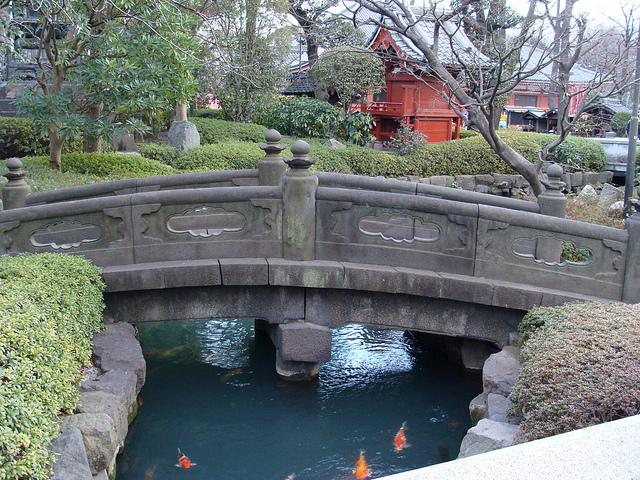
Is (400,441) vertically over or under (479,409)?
under

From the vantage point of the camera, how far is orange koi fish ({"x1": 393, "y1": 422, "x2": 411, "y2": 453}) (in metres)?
6.61

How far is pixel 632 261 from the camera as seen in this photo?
6.68 meters

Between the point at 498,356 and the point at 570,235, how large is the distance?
4.71 feet

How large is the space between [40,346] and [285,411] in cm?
329

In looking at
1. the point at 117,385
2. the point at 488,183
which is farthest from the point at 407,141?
the point at 117,385

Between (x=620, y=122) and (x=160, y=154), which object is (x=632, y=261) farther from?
(x=620, y=122)

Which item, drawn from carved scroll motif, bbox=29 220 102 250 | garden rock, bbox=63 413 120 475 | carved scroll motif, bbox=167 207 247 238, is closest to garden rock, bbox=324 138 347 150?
carved scroll motif, bbox=167 207 247 238

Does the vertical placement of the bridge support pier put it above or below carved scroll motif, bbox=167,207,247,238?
below

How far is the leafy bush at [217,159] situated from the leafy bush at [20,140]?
102 inches

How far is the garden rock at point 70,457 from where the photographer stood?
13.6 feet

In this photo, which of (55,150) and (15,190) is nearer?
(15,190)

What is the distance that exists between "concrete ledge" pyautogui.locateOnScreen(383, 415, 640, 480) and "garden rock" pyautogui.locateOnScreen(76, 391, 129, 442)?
352 cm

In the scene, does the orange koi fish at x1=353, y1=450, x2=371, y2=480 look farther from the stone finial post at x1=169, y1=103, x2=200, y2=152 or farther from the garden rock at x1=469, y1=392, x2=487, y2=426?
the stone finial post at x1=169, y1=103, x2=200, y2=152

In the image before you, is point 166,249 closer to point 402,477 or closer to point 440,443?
point 440,443
